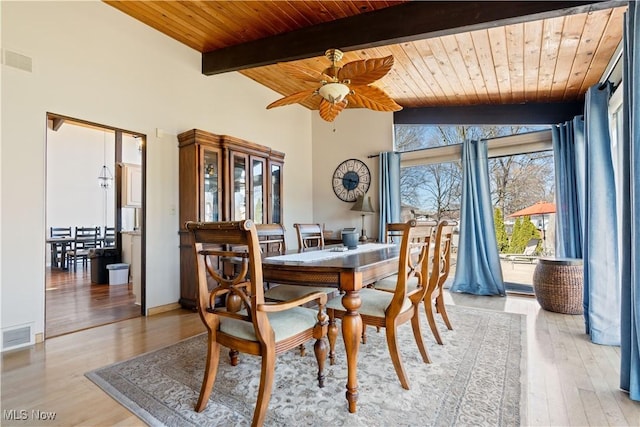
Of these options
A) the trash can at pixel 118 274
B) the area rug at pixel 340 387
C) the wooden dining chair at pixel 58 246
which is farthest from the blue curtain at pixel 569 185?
the wooden dining chair at pixel 58 246

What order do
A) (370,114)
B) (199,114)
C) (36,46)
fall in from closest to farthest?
(36,46) → (199,114) → (370,114)

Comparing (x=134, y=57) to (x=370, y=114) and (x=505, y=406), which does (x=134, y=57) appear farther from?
(x=505, y=406)

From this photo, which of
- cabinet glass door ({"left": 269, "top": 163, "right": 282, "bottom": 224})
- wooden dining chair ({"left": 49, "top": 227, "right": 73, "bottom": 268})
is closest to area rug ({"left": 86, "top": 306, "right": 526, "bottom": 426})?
cabinet glass door ({"left": 269, "top": 163, "right": 282, "bottom": 224})

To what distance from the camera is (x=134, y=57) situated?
3.36 metres

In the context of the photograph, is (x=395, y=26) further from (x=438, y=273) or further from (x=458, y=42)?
(x=438, y=273)

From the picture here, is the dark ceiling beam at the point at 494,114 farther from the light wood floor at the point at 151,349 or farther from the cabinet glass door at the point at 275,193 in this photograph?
the light wood floor at the point at 151,349

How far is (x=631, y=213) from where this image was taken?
Result: 180cm

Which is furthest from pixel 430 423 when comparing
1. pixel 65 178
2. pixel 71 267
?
pixel 65 178

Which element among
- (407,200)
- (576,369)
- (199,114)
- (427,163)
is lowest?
(576,369)

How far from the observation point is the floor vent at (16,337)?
2.47m

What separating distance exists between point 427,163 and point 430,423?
156 inches

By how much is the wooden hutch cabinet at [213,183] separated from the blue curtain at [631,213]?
3.39m

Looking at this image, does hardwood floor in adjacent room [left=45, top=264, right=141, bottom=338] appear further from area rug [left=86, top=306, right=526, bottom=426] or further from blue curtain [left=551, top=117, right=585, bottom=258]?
blue curtain [left=551, top=117, right=585, bottom=258]

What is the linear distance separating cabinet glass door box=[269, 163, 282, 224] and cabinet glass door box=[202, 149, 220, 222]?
0.97 metres
